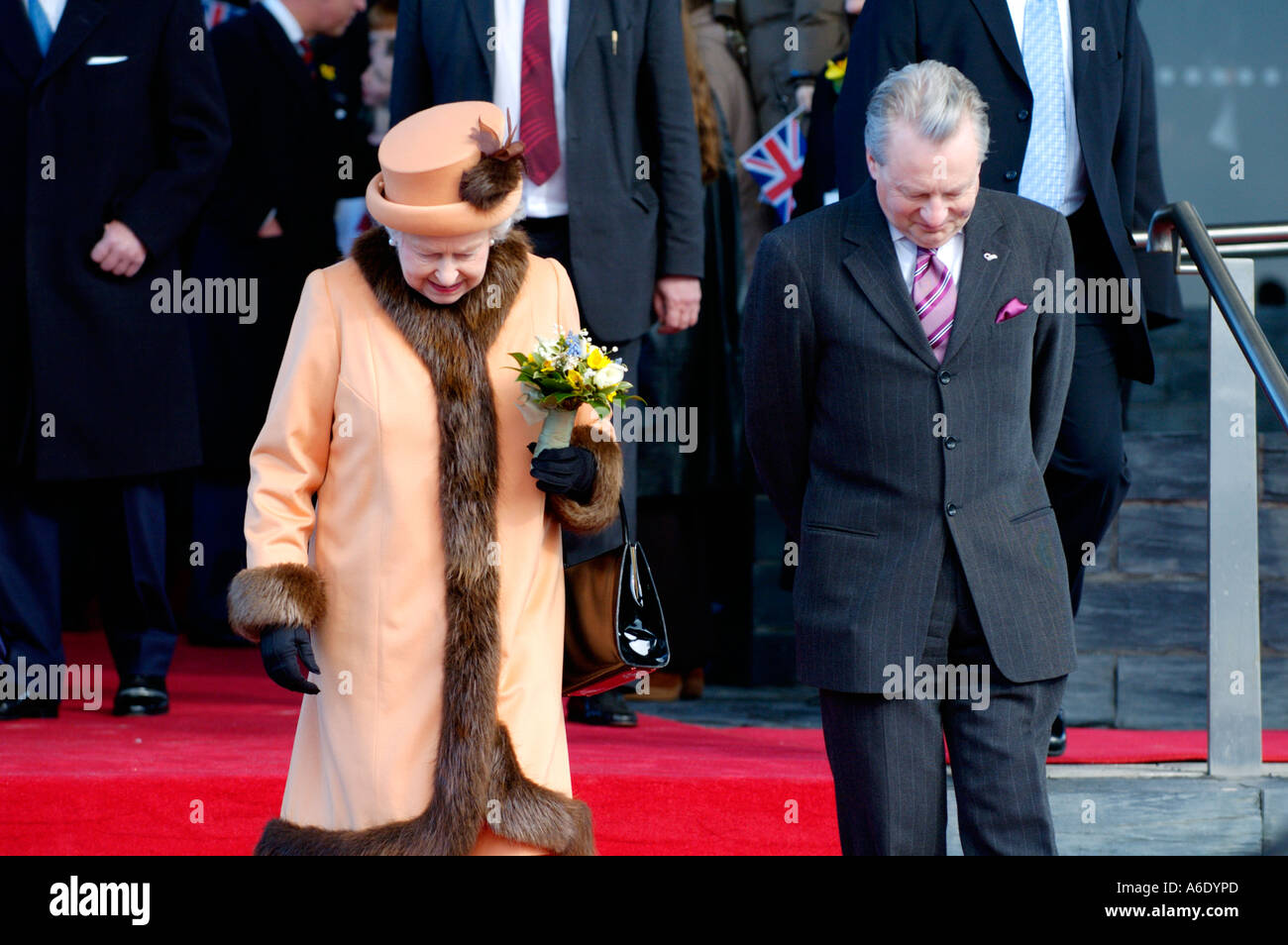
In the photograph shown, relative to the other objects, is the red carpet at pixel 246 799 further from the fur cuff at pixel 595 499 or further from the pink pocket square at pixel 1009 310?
the pink pocket square at pixel 1009 310

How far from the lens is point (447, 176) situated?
3.34 meters

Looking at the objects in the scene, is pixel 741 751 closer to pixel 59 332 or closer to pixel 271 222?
pixel 59 332

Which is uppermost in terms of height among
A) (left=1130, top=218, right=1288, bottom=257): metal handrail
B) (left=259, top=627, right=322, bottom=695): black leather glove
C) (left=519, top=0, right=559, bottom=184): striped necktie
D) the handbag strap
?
(left=519, top=0, right=559, bottom=184): striped necktie

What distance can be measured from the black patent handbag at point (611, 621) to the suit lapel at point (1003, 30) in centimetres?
155

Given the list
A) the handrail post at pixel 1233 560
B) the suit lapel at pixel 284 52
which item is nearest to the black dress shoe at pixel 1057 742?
the handrail post at pixel 1233 560

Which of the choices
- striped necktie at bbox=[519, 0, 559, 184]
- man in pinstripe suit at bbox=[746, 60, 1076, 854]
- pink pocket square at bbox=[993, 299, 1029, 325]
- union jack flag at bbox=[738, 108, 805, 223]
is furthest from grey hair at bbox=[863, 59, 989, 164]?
union jack flag at bbox=[738, 108, 805, 223]


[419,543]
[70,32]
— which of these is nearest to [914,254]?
[419,543]

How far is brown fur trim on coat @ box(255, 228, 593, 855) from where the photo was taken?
10.7ft

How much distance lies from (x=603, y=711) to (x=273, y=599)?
1997 millimetres

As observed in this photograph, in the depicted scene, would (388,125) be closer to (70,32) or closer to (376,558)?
(70,32)

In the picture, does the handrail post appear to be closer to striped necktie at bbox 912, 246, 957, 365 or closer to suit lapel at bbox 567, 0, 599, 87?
striped necktie at bbox 912, 246, 957, 365

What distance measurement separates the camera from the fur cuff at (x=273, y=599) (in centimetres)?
321

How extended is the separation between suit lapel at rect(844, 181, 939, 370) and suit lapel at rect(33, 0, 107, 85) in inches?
105
